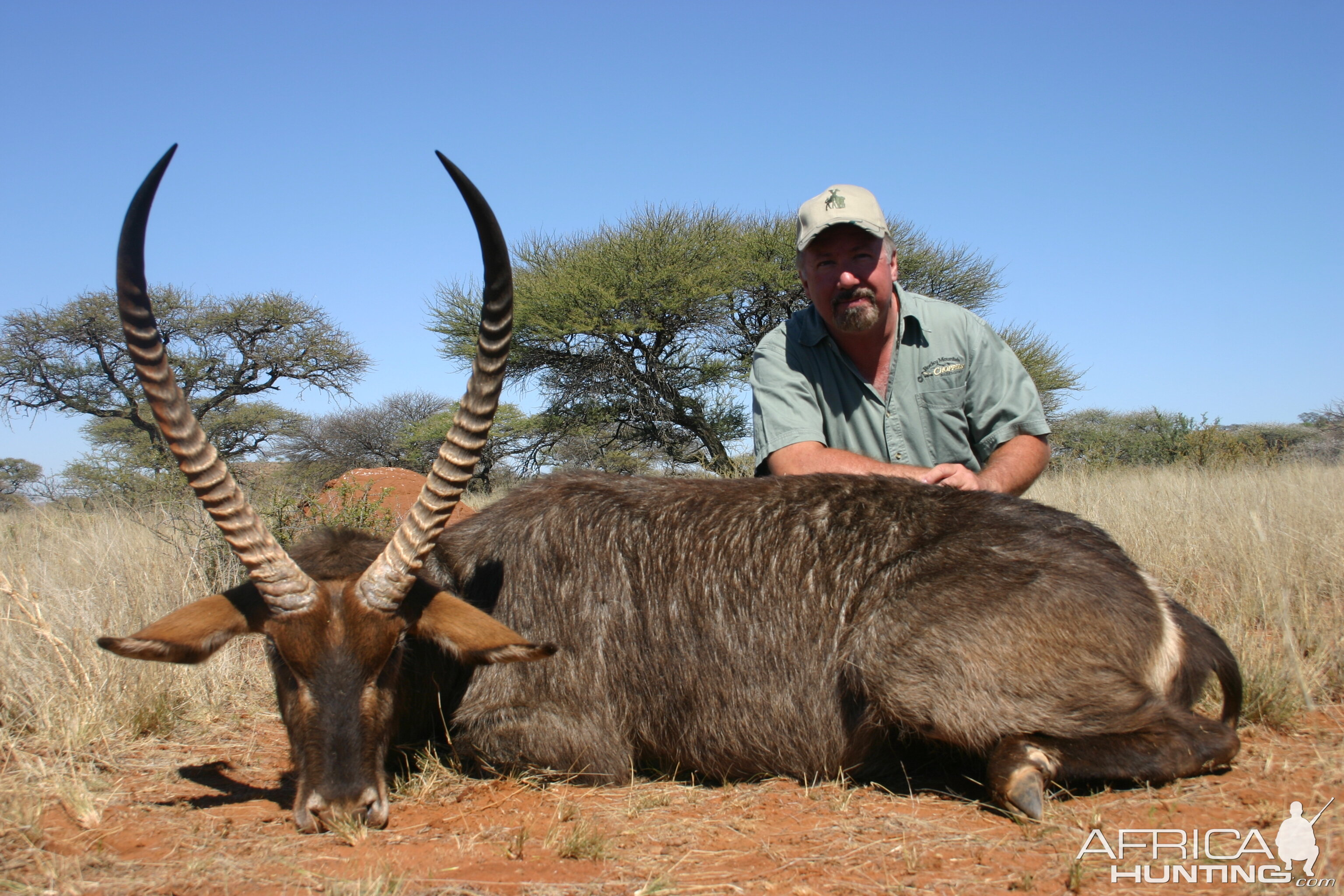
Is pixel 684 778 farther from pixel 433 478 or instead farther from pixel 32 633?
pixel 32 633

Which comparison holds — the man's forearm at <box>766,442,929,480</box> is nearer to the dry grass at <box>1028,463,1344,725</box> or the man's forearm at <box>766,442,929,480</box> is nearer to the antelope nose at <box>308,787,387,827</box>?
the dry grass at <box>1028,463,1344,725</box>

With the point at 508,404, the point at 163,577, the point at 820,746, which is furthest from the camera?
the point at 508,404

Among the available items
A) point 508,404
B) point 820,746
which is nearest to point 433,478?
point 820,746

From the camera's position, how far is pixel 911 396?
16.5ft

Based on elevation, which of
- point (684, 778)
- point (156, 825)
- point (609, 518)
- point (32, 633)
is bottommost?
point (684, 778)

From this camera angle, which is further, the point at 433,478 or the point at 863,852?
the point at 433,478

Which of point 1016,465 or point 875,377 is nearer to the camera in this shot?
point 1016,465

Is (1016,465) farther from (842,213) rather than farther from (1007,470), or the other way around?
(842,213)

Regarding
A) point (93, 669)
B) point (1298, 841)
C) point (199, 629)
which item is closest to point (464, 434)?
point (199, 629)

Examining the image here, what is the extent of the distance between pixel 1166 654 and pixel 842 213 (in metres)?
2.64

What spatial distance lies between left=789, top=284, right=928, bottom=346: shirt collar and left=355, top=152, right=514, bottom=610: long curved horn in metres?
2.50

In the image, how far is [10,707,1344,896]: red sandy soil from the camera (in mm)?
2391

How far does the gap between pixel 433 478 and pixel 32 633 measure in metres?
2.95

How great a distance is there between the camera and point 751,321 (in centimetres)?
2177
